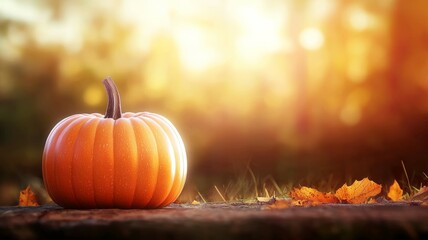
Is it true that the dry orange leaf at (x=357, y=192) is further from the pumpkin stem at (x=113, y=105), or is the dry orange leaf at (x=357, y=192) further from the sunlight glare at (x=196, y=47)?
the sunlight glare at (x=196, y=47)

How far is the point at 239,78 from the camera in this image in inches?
175

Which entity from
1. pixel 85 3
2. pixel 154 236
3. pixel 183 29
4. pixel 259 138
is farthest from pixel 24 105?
pixel 154 236

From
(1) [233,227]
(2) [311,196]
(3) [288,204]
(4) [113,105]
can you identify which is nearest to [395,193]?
(2) [311,196]

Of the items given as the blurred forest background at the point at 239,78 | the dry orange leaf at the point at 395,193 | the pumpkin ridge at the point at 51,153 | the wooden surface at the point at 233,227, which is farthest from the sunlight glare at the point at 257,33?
the wooden surface at the point at 233,227

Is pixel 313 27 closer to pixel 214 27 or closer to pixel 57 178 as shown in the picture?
pixel 214 27

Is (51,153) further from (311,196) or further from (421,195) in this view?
(421,195)

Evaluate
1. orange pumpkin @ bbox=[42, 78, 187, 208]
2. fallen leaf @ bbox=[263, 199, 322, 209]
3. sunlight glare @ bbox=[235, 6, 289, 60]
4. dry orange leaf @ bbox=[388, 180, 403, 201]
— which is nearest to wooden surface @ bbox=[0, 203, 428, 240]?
fallen leaf @ bbox=[263, 199, 322, 209]

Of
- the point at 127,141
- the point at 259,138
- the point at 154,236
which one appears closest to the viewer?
the point at 154,236

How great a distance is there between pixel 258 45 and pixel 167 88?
2.20ft

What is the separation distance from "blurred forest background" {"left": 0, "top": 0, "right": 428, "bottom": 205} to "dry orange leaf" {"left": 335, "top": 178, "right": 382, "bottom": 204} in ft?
4.21

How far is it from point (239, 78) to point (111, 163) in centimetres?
205

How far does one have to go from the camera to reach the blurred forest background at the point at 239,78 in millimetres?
4297

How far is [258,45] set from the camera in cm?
446

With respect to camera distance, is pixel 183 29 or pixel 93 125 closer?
pixel 93 125
